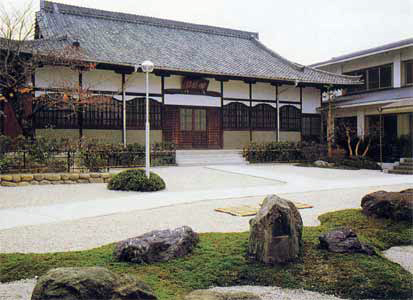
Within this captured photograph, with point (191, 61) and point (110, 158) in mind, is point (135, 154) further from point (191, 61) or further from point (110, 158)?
point (191, 61)

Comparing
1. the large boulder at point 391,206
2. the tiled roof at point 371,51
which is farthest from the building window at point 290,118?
the large boulder at point 391,206

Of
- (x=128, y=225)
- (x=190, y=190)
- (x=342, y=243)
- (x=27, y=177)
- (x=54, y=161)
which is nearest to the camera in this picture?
(x=342, y=243)

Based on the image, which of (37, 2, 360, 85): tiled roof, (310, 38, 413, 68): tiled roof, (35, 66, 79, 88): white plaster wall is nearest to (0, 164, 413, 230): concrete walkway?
(35, 66, 79, 88): white plaster wall

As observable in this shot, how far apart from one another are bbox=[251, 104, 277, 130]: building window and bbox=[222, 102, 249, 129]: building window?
423 millimetres

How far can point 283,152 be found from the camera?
18547 millimetres

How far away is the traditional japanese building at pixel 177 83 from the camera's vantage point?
54.5 ft

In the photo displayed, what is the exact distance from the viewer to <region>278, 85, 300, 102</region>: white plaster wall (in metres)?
21.1

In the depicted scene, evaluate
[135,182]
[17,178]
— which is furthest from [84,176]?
[135,182]

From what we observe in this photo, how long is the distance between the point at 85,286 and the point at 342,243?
2889mm

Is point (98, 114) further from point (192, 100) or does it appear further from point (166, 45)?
point (166, 45)

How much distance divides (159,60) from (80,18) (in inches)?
230

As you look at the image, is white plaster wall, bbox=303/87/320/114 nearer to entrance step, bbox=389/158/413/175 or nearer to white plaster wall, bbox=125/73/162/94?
entrance step, bbox=389/158/413/175

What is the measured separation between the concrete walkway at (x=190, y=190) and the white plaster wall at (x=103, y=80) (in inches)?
186

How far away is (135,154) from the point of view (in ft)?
49.1
